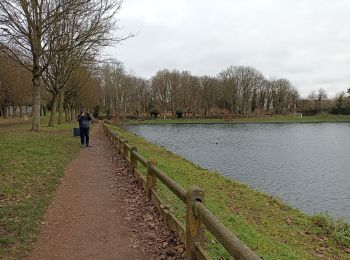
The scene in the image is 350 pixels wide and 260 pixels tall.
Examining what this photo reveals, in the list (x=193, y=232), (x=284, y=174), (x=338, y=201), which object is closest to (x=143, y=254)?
(x=193, y=232)

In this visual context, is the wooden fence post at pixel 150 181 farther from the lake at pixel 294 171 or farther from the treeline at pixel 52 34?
the treeline at pixel 52 34

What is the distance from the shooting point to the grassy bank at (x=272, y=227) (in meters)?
7.85

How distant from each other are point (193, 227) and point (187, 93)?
3897 inches

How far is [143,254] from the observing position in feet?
19.8

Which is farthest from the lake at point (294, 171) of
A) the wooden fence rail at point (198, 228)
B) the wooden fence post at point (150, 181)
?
the wooden fence rail at point (198, 228)

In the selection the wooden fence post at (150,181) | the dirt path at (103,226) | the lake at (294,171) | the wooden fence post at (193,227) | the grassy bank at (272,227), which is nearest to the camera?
the wooden fence post at (193,227)

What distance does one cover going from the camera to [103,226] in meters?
7.46

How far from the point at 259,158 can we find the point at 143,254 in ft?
70.3

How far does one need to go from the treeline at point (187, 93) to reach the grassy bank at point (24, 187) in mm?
82645

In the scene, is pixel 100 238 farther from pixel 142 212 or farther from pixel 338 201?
pixel 338 201

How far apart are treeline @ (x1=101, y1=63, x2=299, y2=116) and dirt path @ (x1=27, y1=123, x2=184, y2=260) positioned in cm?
8863

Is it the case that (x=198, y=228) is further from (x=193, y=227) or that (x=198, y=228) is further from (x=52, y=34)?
(x=52, y=34)

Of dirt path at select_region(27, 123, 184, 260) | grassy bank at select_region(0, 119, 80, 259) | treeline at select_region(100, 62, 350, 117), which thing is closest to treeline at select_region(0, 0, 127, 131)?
grassy bank at select_region(0, 119, 80, 259)

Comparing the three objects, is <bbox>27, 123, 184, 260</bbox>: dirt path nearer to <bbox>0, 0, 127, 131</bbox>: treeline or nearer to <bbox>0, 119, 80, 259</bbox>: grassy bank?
<bbox>0, 119, 80, 259</bbox>: grassy bank
